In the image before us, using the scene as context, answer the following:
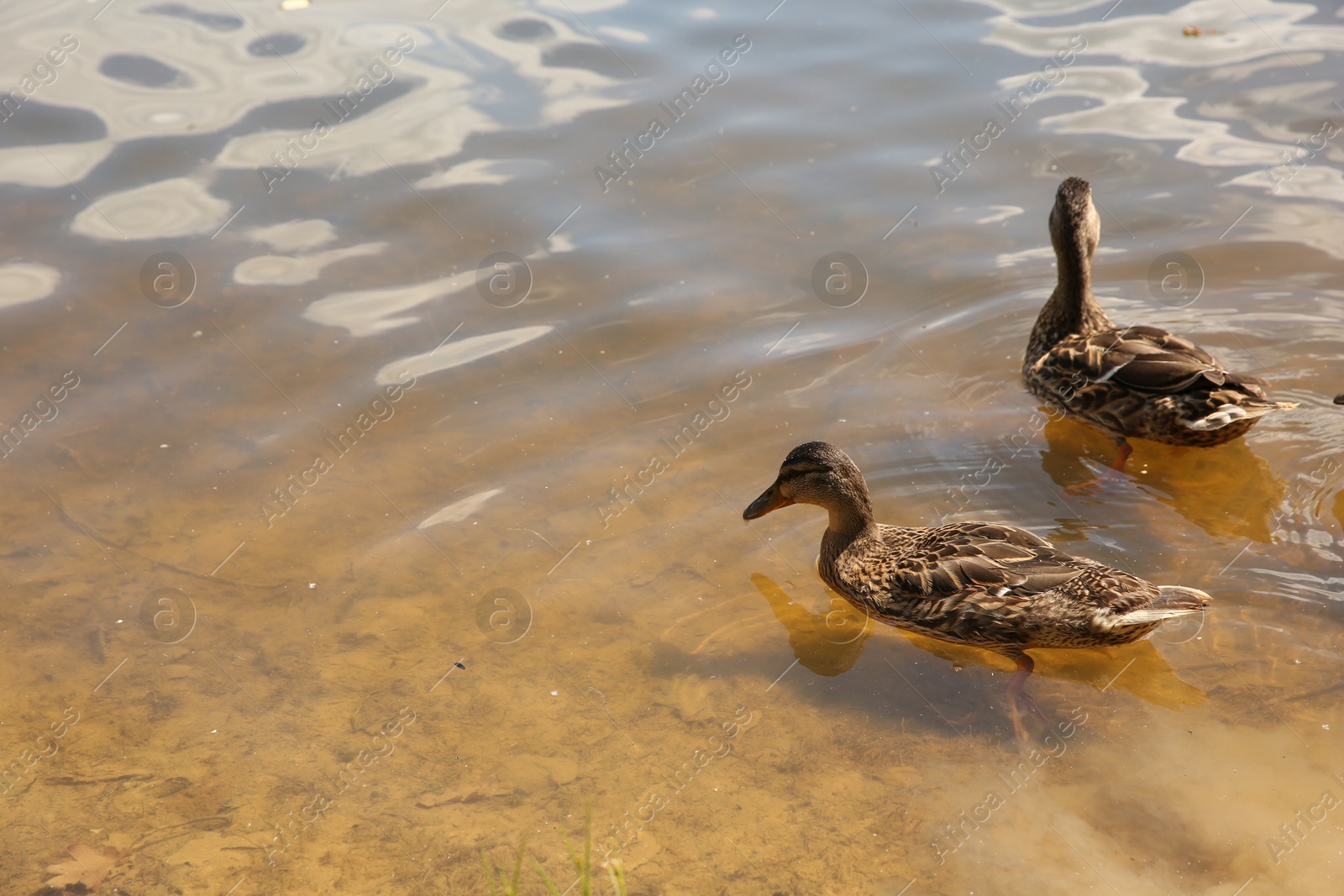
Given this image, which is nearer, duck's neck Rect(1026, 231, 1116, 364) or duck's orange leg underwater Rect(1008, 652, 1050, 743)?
duck's orange leg underwater Rect(1008, 652, 1050, 743)

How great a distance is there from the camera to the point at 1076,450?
→ 6973 millimetres

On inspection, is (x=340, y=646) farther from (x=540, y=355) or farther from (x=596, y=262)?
(x=596, y=262)

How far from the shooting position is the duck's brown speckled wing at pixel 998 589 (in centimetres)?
Result: 507

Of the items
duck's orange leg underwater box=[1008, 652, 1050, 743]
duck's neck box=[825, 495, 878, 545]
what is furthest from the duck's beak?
duck's orange leg underwater box=[1008, 652, 1050, 743]

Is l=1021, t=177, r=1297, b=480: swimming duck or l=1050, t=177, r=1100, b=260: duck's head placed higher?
l=1050, t=177, r=1100, b=260: duck's head

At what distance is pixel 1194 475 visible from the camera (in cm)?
658

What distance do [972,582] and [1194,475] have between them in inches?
85.6

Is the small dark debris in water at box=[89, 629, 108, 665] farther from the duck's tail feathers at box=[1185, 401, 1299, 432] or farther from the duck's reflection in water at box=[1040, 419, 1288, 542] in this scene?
the duck's tail feathers at box=[1185, 401, 1299, 432]

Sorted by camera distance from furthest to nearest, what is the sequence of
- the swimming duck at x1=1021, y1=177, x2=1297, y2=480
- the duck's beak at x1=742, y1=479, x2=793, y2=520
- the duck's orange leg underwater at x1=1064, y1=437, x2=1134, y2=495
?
the duck's orange leg underwater at x1=1064, y1=437, x2=1134, y2=495
the swimming duck at x1=1021, y1=177, x2=1297, y2=480
the duck's beak at x1=742, y1=479, x2=793, y2=520

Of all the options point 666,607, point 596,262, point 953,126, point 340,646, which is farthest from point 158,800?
point 953,126

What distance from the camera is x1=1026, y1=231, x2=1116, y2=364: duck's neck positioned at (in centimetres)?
699

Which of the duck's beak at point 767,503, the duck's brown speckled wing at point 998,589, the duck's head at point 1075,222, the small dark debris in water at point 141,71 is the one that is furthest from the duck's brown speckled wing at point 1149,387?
the small dark debris in water at point 141,71

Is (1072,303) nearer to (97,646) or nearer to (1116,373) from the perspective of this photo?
(1116,373)

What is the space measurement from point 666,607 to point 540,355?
2.39m
